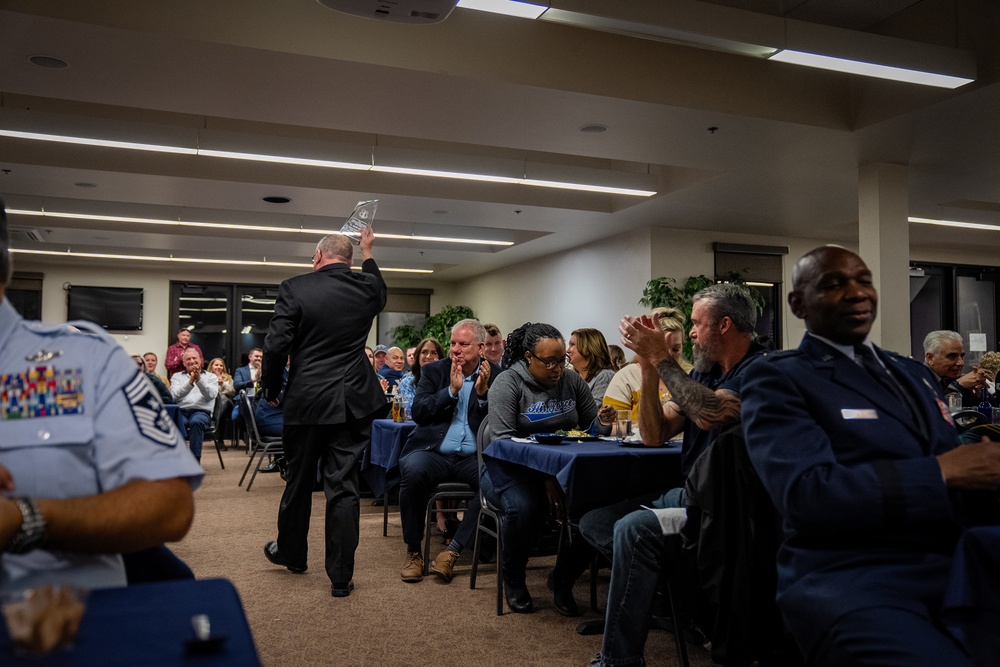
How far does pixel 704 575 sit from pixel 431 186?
726cm

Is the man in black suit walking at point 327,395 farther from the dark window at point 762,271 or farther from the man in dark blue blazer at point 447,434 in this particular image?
the dark window at point 762,271

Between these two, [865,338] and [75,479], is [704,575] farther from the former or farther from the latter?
[75,479]

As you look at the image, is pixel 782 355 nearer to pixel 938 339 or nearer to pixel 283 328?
pixel 283 328

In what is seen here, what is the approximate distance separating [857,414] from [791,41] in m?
3.98

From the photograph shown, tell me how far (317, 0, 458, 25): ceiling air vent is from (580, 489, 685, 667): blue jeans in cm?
229

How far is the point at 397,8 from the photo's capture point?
12.1 ft

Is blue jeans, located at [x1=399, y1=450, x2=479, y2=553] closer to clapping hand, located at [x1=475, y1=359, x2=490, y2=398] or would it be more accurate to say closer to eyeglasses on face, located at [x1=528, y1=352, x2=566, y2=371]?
clapping hand, located at [x1=475, y1=359, x2=490, y2=398]

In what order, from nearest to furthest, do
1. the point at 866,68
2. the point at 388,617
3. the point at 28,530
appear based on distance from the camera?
the point at 28,530
the point at 388,617
the point at 866,68

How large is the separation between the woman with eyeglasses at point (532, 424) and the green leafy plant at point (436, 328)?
11.4 m

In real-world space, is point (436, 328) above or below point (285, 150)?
below

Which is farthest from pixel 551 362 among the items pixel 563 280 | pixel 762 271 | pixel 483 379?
pixel 563 280

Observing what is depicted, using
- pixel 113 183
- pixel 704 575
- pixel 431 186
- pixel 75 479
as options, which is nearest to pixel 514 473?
pixel 704 575

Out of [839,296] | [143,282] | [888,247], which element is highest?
[143,282]

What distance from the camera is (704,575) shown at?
90.3 inches
